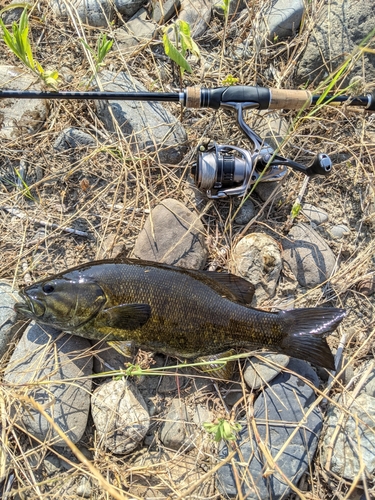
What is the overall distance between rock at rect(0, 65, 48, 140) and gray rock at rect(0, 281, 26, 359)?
4.58 ft

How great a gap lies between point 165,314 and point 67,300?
722mm

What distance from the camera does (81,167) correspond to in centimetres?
379

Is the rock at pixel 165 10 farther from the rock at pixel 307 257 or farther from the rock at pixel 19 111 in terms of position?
the rock at pixel 307 257

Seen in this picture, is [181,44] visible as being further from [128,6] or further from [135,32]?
[128,6]

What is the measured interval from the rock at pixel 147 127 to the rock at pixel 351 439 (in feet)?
8.32

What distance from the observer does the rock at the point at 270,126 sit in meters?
3.86

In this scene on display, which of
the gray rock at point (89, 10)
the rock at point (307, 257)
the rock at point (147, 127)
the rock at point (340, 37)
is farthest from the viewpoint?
the gray rock at point (89, 10)

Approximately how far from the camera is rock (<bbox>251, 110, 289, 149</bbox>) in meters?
3.86

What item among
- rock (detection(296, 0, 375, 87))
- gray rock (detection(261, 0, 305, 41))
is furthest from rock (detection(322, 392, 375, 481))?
gray rock (detection(261, 0, 305, 41))

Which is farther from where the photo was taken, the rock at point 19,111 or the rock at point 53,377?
the rock at point 19,111

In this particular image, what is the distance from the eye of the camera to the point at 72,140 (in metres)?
3.79

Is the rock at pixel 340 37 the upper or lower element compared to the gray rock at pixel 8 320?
upper

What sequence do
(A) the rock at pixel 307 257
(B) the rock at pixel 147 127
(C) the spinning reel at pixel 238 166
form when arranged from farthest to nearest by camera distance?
(B) the rock at pixel 147 127 < (A) the rock at pixel 307 257 < (C) the spinning reel at pixel 238 166

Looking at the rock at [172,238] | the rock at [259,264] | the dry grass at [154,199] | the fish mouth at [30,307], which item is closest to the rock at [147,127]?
the dry grass at [154,199]
